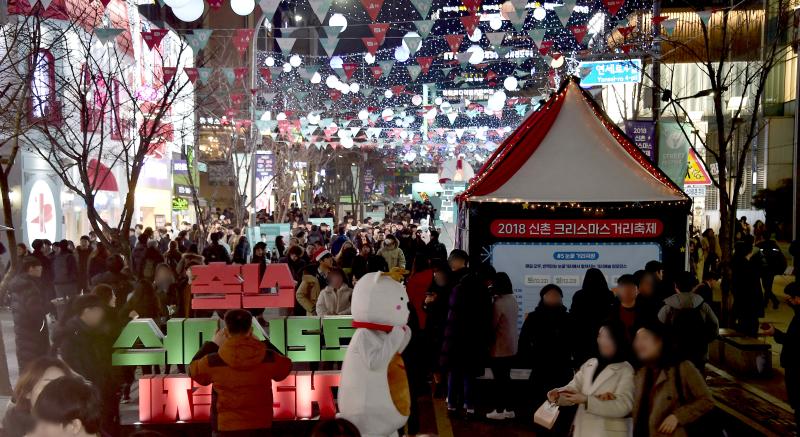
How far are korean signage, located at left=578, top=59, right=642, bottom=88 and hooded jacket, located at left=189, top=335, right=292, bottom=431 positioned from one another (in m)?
16.6

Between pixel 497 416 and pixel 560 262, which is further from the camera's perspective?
pixel 560 262

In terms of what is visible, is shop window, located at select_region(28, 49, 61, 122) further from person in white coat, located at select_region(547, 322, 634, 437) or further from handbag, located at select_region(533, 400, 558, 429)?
person in white coat, located at select_region(547, 322, 634, 437)

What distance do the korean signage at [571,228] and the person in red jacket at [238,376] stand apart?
4638 mm

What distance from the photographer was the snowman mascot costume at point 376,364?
216 inches

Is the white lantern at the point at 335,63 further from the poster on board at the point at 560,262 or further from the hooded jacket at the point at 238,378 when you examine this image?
the hooded jacket at the point at 238,378

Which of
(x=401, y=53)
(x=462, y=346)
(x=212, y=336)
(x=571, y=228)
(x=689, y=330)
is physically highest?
(x=401, y=53)

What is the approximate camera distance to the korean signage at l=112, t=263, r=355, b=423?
852cm

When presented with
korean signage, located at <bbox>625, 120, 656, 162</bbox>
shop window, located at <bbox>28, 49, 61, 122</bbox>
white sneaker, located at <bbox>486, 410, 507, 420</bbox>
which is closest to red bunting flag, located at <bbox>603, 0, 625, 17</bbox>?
korean signage, located at <bbox>625, 120, 656, 162</bbox>

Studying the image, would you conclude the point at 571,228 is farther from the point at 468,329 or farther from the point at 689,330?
the point at 689,330

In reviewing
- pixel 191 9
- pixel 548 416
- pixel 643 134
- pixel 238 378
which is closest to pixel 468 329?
pixel 548 416

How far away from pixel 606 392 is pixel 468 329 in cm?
356

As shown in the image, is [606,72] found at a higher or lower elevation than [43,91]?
higher

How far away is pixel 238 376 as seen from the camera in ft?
18.9

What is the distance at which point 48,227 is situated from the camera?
80.8 feet
